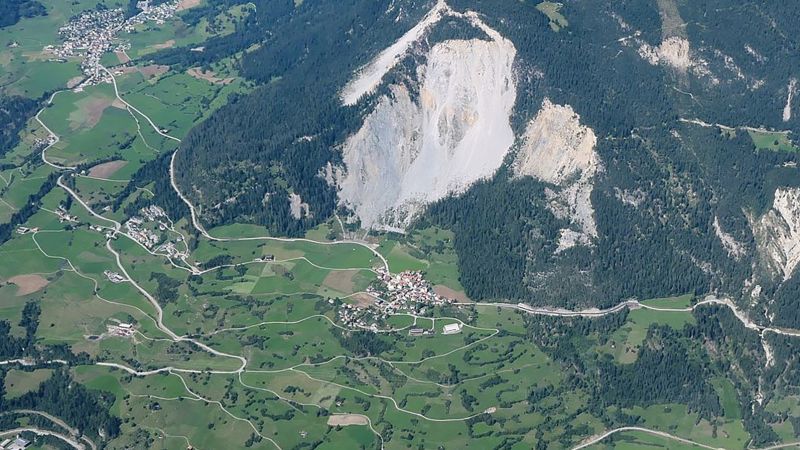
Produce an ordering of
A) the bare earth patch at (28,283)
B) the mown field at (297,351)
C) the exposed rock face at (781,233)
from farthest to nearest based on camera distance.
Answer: the bare earth patch at (28,283)
the exposed rock face at (781,233)
the mown field at (297,351)

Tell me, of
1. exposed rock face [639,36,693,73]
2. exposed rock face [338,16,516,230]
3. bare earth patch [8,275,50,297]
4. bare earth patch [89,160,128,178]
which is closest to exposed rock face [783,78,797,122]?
exposed rock face [639,36,693,73]

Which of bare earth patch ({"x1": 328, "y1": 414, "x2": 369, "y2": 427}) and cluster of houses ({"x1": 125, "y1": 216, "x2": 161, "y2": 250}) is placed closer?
bare earth patch ({"x1": 328, "y1": 414, "x2": 369, "y2": 427})

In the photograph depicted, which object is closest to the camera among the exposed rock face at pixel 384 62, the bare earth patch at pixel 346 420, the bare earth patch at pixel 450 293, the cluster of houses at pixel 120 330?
the bare earth patch at pixel 346 420

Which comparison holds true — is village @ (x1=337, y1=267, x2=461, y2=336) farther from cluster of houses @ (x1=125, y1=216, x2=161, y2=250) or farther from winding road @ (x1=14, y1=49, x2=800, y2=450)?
cluster of houses @ (x1=125, y1=216, x2=161, y2=250)

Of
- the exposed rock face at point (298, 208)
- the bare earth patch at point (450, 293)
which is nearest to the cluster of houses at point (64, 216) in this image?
the exposed rock face at point (298, 208)

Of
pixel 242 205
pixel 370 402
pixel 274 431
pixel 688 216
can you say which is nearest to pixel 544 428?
pixel 370 402

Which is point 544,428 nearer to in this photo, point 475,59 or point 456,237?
point 456,237

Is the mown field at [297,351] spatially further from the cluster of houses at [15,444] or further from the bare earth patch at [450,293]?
the cluster of houses at [15,444]
